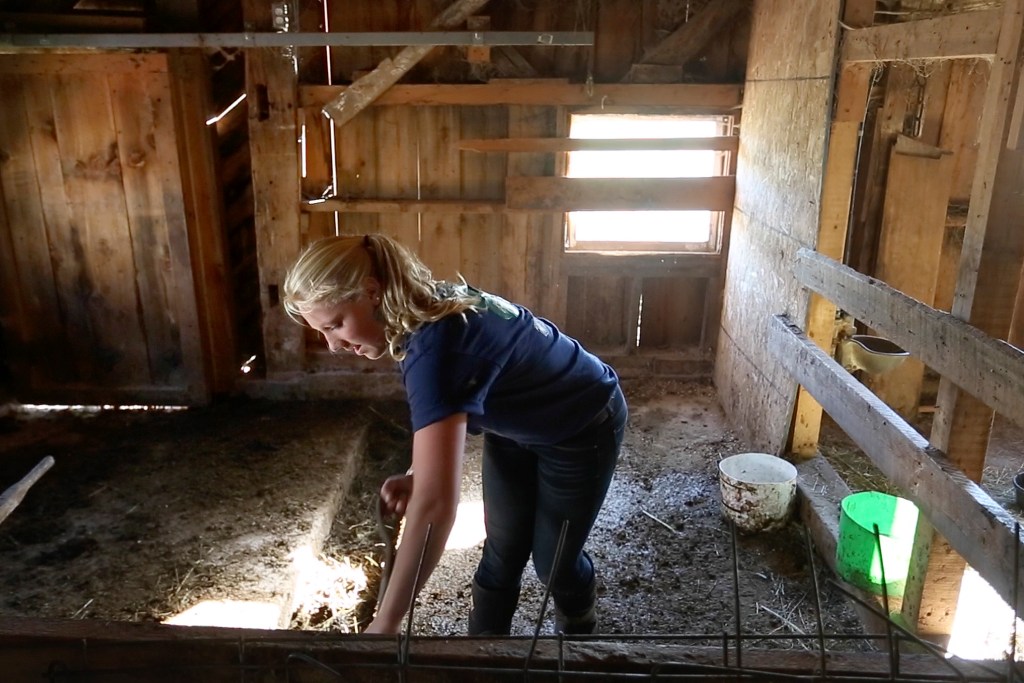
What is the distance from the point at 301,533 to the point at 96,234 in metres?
2.15

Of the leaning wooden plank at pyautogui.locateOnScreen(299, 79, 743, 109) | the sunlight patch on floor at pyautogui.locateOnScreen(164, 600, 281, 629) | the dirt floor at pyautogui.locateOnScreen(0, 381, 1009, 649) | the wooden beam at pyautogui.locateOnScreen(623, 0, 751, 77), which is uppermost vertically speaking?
the wooden beam at pyautogui.locateOnScreen(623, 0, 751, 77)

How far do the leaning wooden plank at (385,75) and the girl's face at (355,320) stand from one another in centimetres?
273

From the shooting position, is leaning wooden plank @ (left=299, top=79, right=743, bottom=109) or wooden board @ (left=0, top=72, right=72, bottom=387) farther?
leaning wooden plank @ (left=299, top=79, right=743, bottom=109)

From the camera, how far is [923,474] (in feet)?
6.93

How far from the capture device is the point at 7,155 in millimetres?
4016

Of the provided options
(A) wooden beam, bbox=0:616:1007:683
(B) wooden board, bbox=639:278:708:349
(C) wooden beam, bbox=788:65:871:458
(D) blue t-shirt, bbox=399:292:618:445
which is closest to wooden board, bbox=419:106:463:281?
(B) wooden board, bbox=639:278:708:349

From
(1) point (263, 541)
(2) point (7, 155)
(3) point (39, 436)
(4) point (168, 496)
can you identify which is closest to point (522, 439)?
(1) point (263, 541)

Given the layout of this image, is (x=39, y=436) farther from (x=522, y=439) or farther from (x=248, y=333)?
(x=522, y=439)

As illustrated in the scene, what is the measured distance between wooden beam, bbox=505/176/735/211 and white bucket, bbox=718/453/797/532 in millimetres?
1617

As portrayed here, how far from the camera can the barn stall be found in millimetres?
3611

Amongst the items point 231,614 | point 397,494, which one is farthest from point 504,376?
point 231,614

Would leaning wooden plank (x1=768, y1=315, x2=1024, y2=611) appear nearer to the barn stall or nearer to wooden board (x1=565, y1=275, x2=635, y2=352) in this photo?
the barn stall

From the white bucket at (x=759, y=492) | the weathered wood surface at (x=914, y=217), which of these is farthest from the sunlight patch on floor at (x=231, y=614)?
the weathered wood surface at (x=914, y=217)

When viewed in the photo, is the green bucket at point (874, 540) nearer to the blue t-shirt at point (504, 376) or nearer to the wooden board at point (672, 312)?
the blue t-shirt at point (504, 376)
